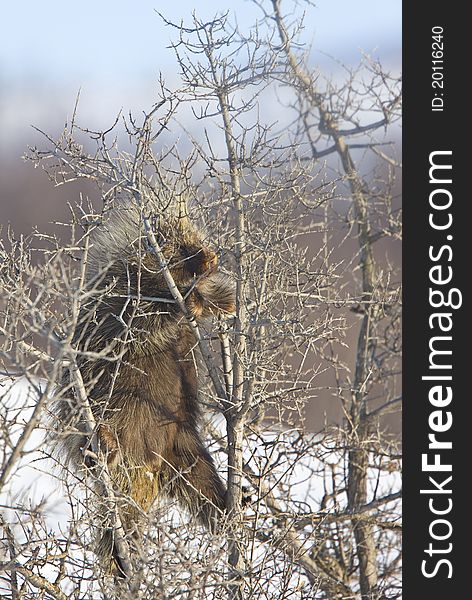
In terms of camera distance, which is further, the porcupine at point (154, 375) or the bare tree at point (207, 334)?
the porcupine at point (154, 375)

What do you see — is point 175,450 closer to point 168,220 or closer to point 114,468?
point 114,468

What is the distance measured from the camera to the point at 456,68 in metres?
3.91

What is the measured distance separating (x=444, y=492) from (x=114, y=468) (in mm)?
1339

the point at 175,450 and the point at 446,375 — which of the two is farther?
the point at 175,450

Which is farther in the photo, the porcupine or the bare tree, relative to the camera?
the porcupine

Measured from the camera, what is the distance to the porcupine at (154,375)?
400 centimetres

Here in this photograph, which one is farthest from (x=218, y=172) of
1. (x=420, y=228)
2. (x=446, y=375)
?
(x=446, y=375)

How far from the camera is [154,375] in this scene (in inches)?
164

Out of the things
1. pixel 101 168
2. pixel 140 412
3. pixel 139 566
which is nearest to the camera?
pixel 139 566

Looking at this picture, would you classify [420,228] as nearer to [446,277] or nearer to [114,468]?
[446,277]

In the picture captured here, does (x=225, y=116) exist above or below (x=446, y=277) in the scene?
above

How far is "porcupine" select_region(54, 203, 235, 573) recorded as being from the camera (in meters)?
4.00

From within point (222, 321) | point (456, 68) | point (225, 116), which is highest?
point (456, 68)

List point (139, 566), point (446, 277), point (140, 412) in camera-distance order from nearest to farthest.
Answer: point (139, 566) → point (446, 277) → point (140, 412)
